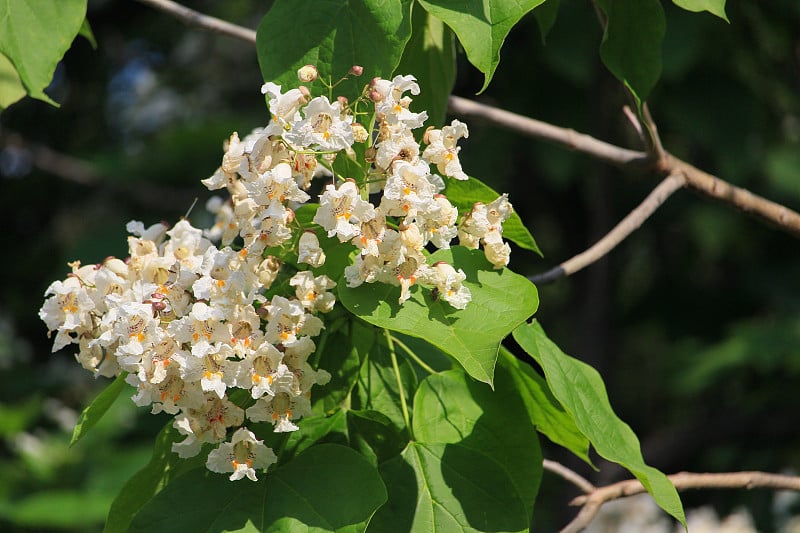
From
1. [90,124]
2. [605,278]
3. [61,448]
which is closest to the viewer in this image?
[605,278]

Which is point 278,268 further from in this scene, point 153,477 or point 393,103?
point 153,477

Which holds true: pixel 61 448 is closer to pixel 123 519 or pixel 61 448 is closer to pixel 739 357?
pixel 739 357

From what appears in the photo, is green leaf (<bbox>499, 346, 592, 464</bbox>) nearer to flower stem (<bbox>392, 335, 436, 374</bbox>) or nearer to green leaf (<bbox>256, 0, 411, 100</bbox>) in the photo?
flower stem (<bbox>392, 335, 436, 374</bbox>)

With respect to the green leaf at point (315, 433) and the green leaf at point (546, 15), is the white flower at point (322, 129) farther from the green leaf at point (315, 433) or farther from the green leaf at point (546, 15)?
the green leaf at point (546, 15)

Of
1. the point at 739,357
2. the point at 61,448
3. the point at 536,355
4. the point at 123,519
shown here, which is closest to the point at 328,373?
the point at 536,355

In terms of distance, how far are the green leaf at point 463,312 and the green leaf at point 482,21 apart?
21cm

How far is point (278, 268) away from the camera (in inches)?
38.6

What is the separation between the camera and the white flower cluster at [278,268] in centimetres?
92

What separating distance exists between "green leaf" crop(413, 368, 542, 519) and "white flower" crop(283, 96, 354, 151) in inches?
11.8

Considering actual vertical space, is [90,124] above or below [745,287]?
below

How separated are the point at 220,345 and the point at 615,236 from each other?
0.66 m

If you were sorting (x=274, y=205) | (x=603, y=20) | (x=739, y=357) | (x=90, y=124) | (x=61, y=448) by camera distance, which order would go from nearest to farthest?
(x=274, y=205), (x=603, y=20), (x=739, y=357), (x=61, y=448), (x=90, y=124)

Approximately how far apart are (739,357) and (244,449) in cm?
241

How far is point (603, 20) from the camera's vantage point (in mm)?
1290
